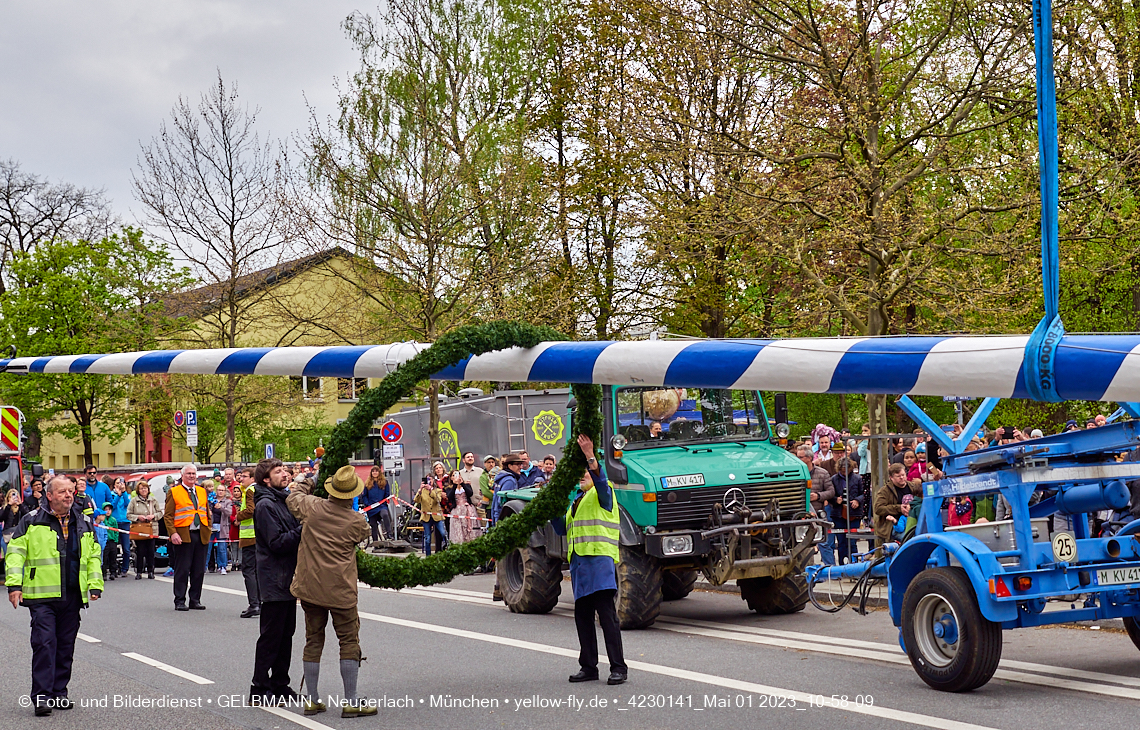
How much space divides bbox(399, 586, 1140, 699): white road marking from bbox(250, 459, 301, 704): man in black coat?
4690mm

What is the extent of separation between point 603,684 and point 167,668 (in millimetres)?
4172

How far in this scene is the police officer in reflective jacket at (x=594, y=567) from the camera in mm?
9312

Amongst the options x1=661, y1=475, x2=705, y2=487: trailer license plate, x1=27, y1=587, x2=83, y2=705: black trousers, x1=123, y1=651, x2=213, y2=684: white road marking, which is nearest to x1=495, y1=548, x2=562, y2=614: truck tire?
x1=661, y1=475, x2=705, y2=487: trailer license plate

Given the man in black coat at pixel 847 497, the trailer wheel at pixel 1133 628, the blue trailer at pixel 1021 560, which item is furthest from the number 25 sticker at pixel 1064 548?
the man in black coat at pixel 847 497

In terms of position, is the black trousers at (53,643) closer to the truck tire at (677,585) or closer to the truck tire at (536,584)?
the truck tire at (536,584)

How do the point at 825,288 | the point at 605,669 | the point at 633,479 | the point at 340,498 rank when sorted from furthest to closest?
the point at 825,288
the point at 633,479
the point at 605,669
the point at 340,498

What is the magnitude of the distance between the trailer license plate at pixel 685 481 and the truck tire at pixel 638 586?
0.72 m

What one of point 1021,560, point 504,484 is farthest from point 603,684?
point 504,484

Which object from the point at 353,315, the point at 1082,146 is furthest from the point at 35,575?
the point at 353,315

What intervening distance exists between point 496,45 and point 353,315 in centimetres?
690

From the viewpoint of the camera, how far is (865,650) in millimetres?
10844

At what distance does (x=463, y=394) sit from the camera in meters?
30.0

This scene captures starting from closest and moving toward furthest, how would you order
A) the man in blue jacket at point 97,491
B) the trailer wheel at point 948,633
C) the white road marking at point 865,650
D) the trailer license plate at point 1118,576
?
the trailer wheel at point 948,633
the trailer license plate at point 1118,576
the white road marking at point 865,650
the man in blue jacket at point 97,491

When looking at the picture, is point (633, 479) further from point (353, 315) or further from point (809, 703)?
point (353, 315)
